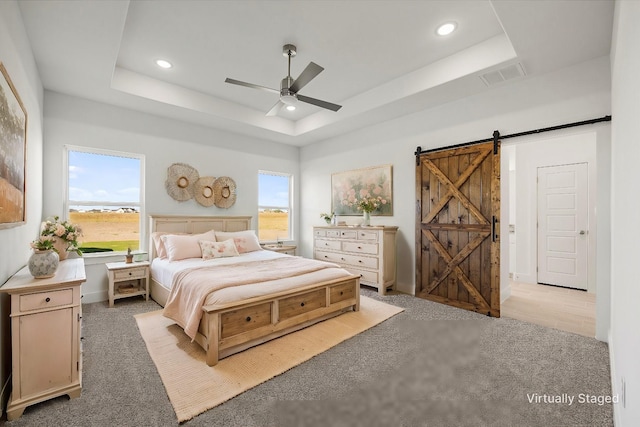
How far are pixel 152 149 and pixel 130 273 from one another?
6.42 ft

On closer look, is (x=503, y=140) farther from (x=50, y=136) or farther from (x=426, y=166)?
(x=50, y=136)

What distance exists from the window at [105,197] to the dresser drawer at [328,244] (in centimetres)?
301

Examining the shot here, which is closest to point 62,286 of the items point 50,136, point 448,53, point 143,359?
point 143,359

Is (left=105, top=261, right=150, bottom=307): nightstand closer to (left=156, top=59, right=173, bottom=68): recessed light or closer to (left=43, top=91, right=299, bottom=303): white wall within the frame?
(left=43, top=91, right=299, bottom=303): white wall

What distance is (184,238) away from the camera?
4145 mm

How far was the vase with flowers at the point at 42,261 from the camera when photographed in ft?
6.54

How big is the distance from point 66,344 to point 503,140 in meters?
4.73

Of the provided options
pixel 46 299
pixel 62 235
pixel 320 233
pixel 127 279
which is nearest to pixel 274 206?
pixel 320 233

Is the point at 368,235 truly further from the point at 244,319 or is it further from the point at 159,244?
the point at 159,244

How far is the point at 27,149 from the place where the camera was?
8.64 ft

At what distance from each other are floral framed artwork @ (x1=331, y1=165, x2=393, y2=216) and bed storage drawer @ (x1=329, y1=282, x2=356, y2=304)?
1758 mm

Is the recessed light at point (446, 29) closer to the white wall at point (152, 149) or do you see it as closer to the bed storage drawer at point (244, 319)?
the bed storage drawer at point (244, 319)

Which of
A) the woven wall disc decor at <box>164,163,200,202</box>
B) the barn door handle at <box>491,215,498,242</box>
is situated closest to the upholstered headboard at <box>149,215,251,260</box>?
the woven wall disc decor at <box>164,163,200,202</box>

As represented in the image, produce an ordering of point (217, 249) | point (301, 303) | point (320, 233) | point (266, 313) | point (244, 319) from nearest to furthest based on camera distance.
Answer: point (244, 319), point (266, 313), point (301, 303), point (217, 249), point (320, 233)
